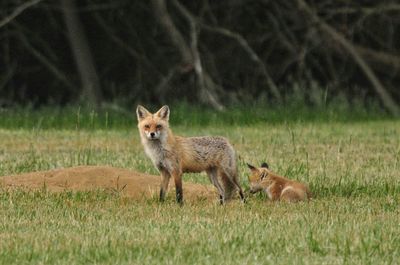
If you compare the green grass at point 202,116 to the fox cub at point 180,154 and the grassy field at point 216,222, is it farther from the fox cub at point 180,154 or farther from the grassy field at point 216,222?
the fox cub at point 180,154

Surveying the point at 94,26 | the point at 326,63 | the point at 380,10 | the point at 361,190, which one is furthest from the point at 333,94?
the point at 361,190

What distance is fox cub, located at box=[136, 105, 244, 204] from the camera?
33.6 feet

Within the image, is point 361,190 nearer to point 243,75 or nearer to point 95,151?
point 95,151

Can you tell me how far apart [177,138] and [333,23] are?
598 inches

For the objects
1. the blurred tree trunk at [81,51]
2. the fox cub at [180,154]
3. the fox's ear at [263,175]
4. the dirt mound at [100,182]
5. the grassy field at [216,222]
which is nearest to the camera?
the grassy field at [216,222]

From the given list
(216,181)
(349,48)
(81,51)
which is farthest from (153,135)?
(81,51)

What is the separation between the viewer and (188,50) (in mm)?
23156

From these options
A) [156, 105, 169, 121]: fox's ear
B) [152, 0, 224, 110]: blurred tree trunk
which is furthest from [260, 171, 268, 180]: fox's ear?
[152, 0, 224, 110]: blurred tree trunk

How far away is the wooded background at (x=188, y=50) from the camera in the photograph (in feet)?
80.5

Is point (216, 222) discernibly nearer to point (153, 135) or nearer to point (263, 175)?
point (153, 135)

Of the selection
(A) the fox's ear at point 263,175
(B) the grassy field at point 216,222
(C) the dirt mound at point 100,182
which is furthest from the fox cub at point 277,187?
(C) the dirt mound at point 100,182

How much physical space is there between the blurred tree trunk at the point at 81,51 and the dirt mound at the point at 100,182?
559 inches

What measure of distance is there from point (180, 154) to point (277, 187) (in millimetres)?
967

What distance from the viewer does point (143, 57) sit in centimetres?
2702
